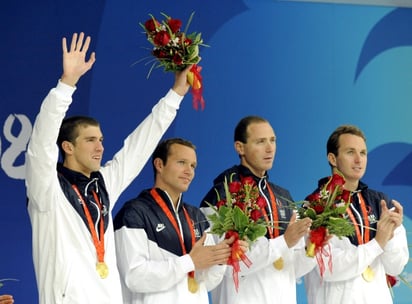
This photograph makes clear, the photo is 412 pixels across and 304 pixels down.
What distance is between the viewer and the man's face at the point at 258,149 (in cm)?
654

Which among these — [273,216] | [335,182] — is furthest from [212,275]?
[335,182]

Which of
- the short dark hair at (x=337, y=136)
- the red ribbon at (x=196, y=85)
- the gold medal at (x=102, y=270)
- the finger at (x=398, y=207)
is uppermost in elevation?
the red ribbon at (x=196, y=85)

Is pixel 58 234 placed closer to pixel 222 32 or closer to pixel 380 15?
pixel 222 32

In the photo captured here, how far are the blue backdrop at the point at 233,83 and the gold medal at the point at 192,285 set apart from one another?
1.97 meters

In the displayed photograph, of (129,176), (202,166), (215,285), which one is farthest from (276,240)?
(202,166)

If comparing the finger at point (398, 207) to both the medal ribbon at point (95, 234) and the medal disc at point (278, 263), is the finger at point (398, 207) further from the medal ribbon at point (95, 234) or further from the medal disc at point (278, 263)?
the medal ribbon at point (95, 234)

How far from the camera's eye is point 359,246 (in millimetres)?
6488

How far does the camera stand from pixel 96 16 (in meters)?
7.88

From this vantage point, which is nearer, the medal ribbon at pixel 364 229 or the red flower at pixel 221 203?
the red flower at pixel 221 203

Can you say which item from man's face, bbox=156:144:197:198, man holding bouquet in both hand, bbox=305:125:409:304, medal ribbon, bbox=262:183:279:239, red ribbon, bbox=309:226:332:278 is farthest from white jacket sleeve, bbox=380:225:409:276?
man's face, bbox=156:144:197:198

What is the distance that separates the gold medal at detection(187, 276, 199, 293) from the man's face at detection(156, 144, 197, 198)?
→ 474 mm

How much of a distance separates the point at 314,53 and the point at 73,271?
11.9ft

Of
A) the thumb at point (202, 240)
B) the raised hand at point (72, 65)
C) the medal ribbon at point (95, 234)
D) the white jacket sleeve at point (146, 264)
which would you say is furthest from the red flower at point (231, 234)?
the raised hand at point (72, 65)

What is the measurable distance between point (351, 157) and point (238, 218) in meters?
1.16
